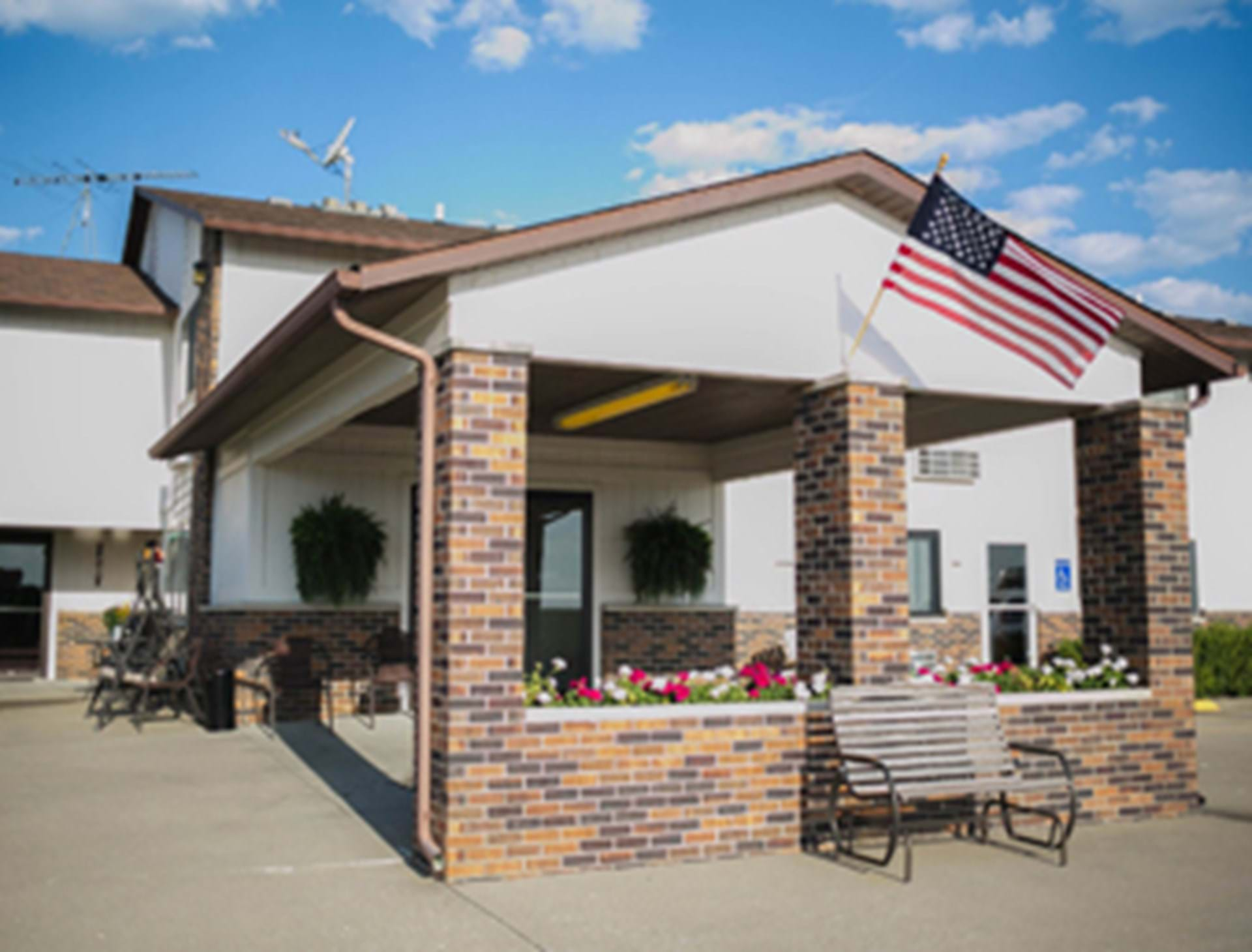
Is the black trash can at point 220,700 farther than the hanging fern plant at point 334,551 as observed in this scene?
No

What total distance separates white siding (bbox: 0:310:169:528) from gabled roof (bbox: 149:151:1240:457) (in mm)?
10514

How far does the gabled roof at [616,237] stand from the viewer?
6.89m

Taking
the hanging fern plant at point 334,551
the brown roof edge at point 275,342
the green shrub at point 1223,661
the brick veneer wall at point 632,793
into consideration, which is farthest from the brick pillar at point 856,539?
the green shrub at point 1223,661

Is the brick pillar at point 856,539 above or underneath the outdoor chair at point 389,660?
above

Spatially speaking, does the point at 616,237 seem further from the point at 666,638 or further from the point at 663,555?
the point at 666,638

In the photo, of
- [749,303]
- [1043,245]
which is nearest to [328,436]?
[749,303]

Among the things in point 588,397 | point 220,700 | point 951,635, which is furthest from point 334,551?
point 951,635

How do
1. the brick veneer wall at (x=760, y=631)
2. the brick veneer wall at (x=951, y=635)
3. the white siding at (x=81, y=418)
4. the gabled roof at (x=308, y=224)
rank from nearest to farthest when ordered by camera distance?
the gabled roof at (x=308, y=224), the brick veneer wall at (x=760, y=631), the brick veneer wall at (x=951, y=635), the white siding at (x=81, y=418)

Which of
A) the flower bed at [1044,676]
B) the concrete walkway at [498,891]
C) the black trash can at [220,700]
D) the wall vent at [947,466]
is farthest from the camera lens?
the wall vent at [947,466]

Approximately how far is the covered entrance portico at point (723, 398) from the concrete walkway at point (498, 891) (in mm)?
407

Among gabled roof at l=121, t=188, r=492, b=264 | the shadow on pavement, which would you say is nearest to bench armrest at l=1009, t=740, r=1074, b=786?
the shadow on pavement

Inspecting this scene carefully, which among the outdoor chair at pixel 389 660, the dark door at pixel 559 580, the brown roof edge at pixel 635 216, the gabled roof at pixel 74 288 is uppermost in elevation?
the gabled roof at pixel 74 288

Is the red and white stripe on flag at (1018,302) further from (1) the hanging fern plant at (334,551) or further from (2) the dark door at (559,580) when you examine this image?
(1) the hanging fern plant at (334,551)

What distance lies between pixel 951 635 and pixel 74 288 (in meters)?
14.2
